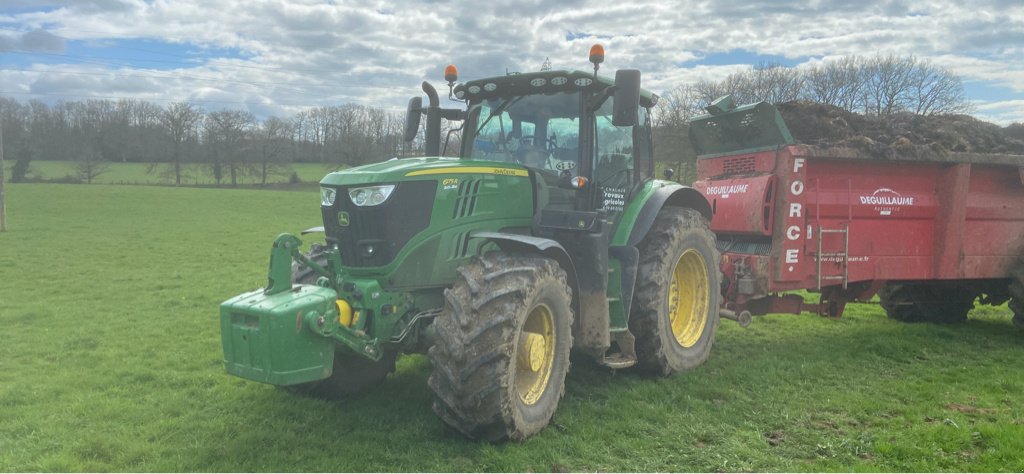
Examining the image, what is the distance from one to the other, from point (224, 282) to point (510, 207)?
394 inches

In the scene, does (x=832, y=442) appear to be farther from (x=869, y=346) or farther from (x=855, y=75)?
(x=855, y=75)

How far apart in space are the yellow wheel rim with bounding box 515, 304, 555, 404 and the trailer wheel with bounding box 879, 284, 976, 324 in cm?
594

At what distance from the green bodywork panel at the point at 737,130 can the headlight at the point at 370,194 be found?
4476 millimetres

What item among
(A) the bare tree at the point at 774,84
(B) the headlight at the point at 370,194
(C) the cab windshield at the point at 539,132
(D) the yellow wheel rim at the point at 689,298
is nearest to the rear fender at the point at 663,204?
(D) the yellow wheel rim at the point at 689,298

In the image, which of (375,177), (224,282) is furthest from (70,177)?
(375,177)

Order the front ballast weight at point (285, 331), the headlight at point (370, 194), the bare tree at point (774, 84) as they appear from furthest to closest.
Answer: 1. the bare tree at point (774, 84)
2. the headlight at point (370, 194)
3. the front ballast weight at point (285, 331)

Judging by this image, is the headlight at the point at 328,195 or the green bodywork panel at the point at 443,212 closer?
the green bodywork panel at the point at 443,212

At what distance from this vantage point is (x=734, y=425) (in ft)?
17.1

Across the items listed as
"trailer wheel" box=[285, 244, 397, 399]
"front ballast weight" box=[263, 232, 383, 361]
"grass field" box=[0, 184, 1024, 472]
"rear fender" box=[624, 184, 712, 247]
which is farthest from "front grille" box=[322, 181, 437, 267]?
"rear fender" box=[624, 184, 712, 247]

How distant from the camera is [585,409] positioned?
17.9ft

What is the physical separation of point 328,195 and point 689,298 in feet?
12.4

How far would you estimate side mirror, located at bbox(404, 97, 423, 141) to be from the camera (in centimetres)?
658

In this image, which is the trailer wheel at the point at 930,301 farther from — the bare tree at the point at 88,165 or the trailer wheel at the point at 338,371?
the bare tree at the point at 88,165

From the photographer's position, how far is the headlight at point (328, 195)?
5121mm
